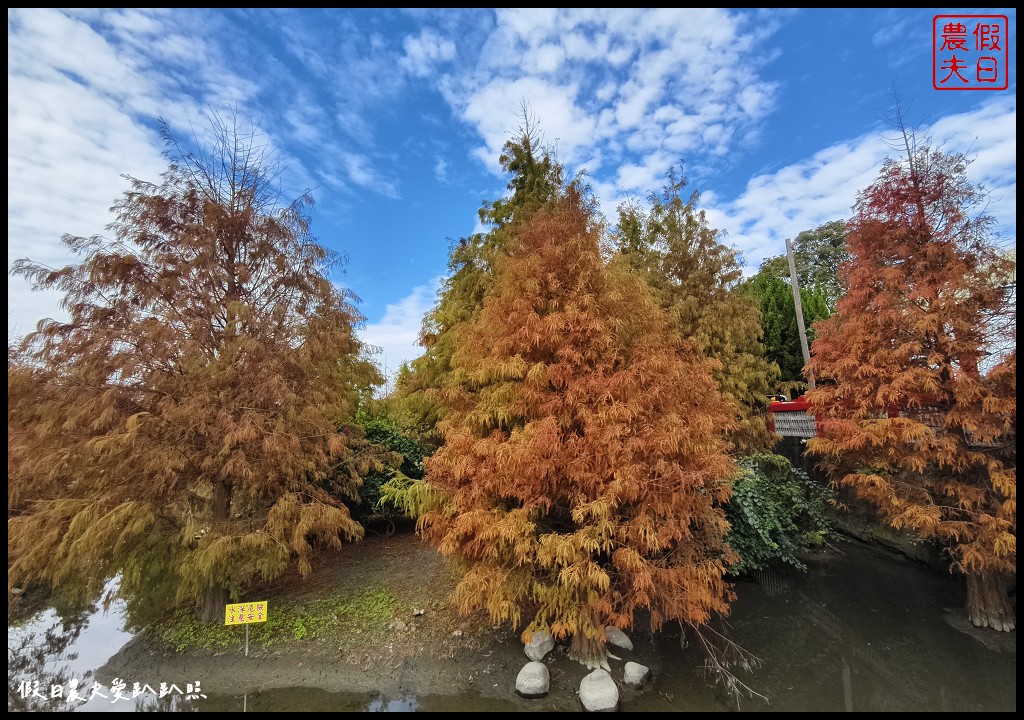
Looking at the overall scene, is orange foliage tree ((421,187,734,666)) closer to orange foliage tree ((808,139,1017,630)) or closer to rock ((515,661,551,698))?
rock ((515,661,551,698))

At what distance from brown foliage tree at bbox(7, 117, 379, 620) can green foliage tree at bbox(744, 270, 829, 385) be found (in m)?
13.0

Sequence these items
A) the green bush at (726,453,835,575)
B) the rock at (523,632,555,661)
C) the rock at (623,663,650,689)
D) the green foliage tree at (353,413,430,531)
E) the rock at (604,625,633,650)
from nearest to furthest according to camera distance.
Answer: the rock at (623,663,650,689), the rock at (523,632,555,661), the rock at (604,625,633,650), the green bush at (726,453,835,575), the green foliage tree at (353,413,430,531)

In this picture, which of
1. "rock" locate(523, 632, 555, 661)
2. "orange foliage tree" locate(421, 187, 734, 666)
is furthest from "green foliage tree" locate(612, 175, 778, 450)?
"rock" locate(523, 632, 555, 661)

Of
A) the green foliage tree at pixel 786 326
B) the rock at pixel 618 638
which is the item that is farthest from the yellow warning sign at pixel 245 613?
the green foliage tree at pixel 786 326

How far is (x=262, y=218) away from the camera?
19.5 ft

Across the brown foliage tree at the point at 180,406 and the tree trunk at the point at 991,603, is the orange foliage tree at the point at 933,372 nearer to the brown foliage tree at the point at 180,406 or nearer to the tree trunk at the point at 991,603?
the tree trunk at the point at 991,603

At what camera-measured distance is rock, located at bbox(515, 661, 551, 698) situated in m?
4.41

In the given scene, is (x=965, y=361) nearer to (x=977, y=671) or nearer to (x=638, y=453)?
(x=977, y=671)

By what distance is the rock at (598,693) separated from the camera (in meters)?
4.16

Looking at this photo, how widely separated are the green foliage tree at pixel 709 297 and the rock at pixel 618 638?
5311 mm

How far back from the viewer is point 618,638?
5.22 m

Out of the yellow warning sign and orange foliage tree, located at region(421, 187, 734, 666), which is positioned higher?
orange foliage tree, located at region(421, 187, 734, 666)

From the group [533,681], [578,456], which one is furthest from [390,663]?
[578,456]

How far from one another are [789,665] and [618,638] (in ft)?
6.47
